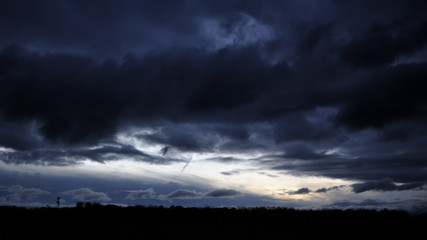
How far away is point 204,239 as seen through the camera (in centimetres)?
5288

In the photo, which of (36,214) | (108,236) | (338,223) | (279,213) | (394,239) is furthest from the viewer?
(279,213)

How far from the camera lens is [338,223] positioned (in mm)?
86125

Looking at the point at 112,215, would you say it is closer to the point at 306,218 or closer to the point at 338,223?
the point at 306,218

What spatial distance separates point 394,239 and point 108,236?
4285cm

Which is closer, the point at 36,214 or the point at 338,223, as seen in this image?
the point at 36,214

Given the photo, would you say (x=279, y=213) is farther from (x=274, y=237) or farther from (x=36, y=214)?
(x=36, y=214)

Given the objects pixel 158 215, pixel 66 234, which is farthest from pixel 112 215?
pixel 66 234

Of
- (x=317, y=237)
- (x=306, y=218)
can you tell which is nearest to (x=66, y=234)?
(x=317, y=237)

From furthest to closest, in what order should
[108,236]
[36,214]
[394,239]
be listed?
[36,214]
[394,239]
[108,236]

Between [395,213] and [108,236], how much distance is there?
77103 millimetres

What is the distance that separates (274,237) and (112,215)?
46267 mm

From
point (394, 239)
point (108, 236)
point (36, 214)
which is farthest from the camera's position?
point (36, 214)

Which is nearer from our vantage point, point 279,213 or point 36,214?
point 36,214

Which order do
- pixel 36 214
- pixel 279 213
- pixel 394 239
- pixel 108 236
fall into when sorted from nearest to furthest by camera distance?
pixel 108 236
pixel 394 239
pixel 36 214
pixel 279 213
